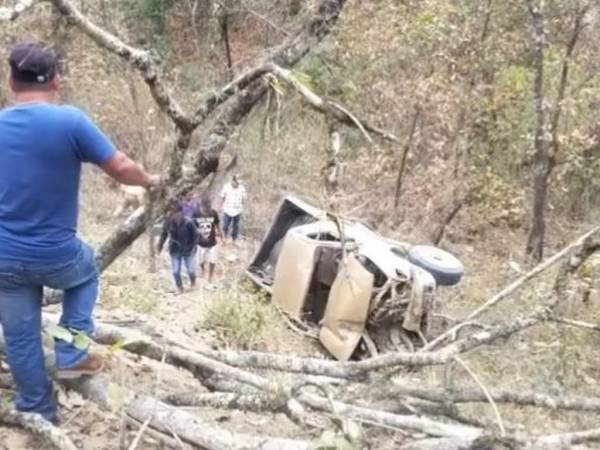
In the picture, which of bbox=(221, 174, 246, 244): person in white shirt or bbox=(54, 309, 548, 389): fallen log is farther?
bbox=(221, 174, 246, 244): person in white shirt

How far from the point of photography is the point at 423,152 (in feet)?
45.2

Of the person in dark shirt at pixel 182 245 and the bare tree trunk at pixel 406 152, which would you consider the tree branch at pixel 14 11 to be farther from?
the bare tree trunk at pixel 406 152

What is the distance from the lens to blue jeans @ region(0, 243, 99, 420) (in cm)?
367

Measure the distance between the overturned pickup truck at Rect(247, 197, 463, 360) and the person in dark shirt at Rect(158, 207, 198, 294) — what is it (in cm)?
110

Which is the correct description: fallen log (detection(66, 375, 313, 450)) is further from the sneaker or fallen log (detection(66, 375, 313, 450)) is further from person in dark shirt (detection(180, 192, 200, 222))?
person in dark shirt (detection(180, 192, 200, 222))

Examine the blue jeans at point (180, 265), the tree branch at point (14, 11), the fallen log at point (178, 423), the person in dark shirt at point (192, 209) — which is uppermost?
the tree branch at point (14, 11)

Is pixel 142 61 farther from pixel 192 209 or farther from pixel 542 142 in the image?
pixel 542 142

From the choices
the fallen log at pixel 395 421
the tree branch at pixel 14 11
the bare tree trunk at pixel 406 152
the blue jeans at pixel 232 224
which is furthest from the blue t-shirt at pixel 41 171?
the bare tree trunk at pixel 406 152

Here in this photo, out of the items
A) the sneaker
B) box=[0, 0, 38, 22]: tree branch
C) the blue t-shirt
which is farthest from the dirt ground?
box=[0, 0, 38, 22]: tree branch

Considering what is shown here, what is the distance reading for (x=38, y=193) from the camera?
357cm

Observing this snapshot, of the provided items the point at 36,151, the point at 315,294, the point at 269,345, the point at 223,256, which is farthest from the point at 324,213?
the point at 223,256

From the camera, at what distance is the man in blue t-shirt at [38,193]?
3.52 m

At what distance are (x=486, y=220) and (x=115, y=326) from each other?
10.5m

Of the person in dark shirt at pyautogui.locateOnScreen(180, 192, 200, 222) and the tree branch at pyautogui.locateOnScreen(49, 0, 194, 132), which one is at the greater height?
the tree branch at pyautogui.locateOnScreen(49, 0, 194, 132)
